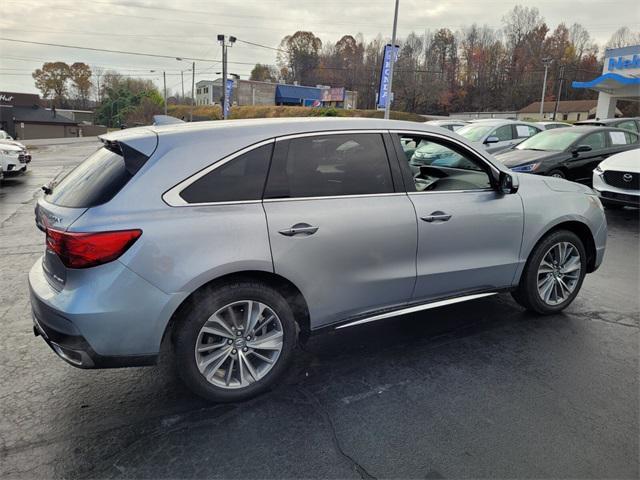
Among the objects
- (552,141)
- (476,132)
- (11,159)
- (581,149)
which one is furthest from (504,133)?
(11,159)

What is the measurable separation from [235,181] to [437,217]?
1538 mm

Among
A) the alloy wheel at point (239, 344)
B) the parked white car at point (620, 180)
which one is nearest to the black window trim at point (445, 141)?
the alloy wheel at point (239, 344)

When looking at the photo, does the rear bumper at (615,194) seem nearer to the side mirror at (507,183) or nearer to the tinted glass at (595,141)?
the tinted glass at (595,141)

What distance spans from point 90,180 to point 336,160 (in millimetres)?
1589

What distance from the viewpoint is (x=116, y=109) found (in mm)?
86875

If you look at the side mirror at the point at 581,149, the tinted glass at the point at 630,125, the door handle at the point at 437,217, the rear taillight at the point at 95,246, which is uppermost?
the tinted glass at the point at 630,125

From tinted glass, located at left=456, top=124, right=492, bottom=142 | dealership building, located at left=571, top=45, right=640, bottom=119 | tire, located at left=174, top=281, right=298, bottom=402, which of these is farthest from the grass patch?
tire, located at left=174, top=281, right=298, bottom=402

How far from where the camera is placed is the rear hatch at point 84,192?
268 centimetres

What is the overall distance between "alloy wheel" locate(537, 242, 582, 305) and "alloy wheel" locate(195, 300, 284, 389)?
8.52 feet

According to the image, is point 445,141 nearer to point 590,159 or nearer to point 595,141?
point 590,159

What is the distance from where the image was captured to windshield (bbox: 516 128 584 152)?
10.3 m

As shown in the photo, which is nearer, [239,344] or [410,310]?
[239,344]

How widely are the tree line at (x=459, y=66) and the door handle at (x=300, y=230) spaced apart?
262 feet

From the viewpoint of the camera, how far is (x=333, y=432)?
8.89ft
